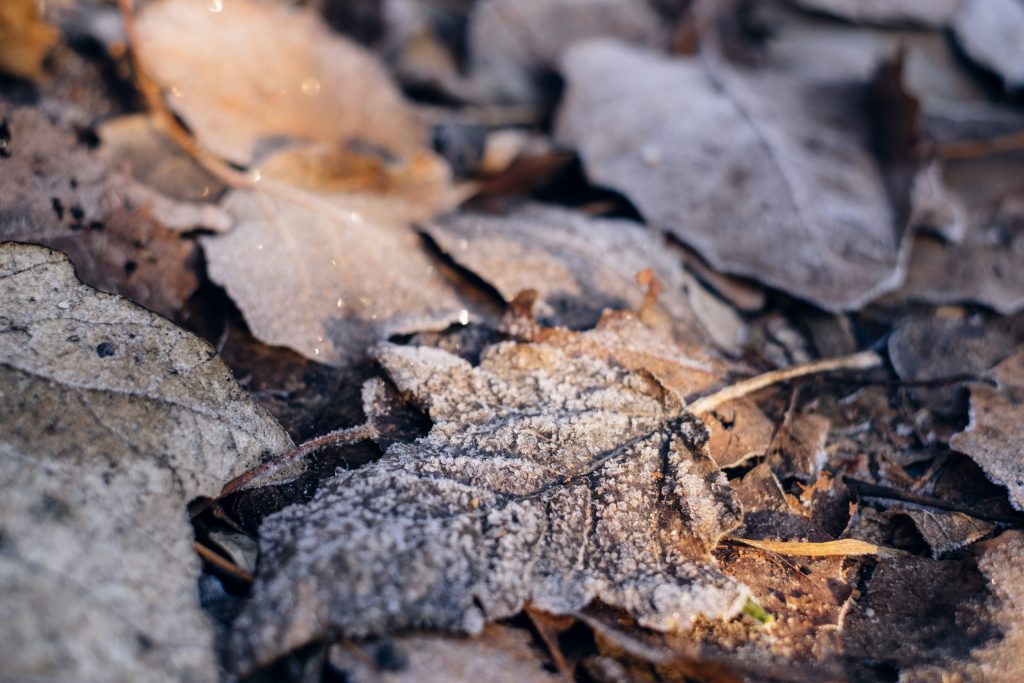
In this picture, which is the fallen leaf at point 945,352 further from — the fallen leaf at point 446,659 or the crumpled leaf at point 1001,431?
the fallen leaf at point 446,659

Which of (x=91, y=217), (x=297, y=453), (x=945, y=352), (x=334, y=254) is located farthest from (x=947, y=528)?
(x=91, y=217)

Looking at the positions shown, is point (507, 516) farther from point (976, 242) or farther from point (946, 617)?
point (976, 242)

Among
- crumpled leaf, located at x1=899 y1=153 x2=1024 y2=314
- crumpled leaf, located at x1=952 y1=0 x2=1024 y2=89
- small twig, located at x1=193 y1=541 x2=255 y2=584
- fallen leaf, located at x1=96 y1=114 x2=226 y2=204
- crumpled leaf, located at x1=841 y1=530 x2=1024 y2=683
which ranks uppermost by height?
crumpled leaf, located at x1=952 y1=0 x2=1024 y2=89

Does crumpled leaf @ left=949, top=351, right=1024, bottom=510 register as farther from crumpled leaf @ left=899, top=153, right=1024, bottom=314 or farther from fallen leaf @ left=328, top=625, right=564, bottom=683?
fallen leaf @ left=328, top=625, right=564, bottom=683

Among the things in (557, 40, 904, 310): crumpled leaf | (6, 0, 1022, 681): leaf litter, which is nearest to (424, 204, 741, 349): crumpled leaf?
(6, 0, 1022, 681): leaf litter

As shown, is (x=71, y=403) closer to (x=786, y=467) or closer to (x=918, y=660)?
(x=786, y=467)

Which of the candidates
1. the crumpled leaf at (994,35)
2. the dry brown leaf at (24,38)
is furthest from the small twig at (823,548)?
the dry brown leaf at (24,38)

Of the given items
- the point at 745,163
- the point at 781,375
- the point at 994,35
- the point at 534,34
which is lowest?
the point at 781,375
